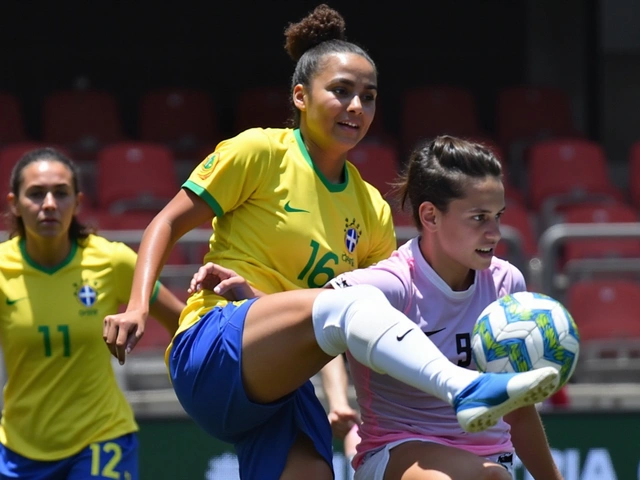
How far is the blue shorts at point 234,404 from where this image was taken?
124 inches

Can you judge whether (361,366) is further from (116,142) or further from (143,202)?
(116,142)

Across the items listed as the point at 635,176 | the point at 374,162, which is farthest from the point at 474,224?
the point at 635,176

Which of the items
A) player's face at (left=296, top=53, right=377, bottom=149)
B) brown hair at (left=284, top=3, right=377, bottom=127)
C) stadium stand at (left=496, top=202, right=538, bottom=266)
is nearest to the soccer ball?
player's face at (left=296, top=53, right=377, bottom=149)

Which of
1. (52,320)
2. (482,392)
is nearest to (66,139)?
(52,320)

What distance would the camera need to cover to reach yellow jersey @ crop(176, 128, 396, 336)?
338cm

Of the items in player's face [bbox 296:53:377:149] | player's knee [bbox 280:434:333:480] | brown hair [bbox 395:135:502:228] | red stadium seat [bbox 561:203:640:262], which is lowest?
red stadium seat [bbox 561:203:640:262]

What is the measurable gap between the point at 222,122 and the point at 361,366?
6.91 m

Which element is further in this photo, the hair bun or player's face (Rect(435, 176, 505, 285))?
the hair bun

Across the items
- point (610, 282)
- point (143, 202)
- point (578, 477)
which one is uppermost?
point (143, 202)

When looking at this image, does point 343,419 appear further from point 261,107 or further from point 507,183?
point 261,107

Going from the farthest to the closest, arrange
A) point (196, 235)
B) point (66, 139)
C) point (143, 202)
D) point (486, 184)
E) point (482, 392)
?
point (66, 139) < point (143, 202) < point (196, 235) < point (486, 184) < point (482, 392)

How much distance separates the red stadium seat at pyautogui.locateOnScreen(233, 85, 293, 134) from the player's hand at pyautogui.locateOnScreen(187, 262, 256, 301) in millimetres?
5770

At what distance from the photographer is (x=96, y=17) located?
10.1 m

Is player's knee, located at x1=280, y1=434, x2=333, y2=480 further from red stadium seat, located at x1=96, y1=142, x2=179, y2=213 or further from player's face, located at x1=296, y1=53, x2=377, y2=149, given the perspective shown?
red stadium seat, located at x1=96, y1=142, x2=179, y2=213
